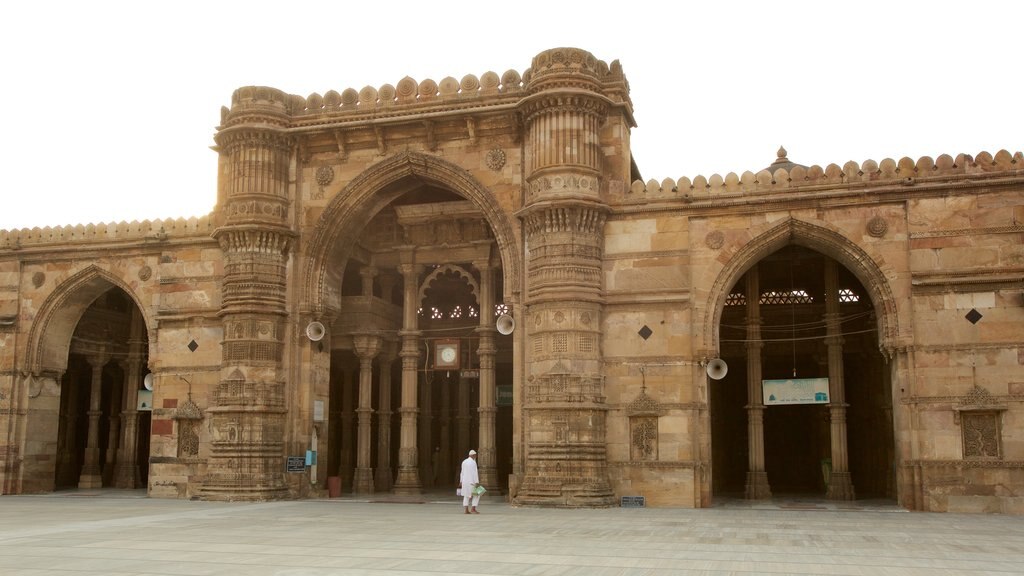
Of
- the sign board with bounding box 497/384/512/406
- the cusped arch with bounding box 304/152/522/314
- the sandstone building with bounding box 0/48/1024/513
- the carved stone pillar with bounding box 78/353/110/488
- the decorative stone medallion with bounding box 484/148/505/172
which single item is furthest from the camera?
the carved stone pillar with bounding box 78/353/110/488

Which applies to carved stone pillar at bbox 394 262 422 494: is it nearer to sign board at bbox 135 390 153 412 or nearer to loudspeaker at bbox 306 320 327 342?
loudspeaker at bbox 306 320 327 342

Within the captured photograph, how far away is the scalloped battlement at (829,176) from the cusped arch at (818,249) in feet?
2.93

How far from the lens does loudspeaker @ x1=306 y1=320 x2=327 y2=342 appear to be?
23266 mm

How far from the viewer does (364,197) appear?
23.7 metres

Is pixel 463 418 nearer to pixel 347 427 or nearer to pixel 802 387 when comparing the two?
pixel 347 427

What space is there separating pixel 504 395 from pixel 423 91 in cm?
876

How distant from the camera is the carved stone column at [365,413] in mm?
25094

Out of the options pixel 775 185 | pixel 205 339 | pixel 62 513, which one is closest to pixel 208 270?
pixel 205 339

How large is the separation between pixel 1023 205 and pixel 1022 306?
2.04 metres

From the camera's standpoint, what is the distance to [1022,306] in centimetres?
1898

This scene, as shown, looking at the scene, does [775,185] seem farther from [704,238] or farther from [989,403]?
[989,403]

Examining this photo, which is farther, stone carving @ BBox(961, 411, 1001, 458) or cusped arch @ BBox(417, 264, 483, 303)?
cusped arch @ BBox(417, 264, 483, 303)

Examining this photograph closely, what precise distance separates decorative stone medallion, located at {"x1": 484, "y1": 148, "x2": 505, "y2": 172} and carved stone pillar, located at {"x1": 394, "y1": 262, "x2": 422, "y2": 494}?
4372 millimetres

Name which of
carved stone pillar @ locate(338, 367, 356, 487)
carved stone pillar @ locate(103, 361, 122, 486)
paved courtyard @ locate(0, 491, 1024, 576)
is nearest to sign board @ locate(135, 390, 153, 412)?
carved stone pillar @ locate(103, 361, 122, 486)
